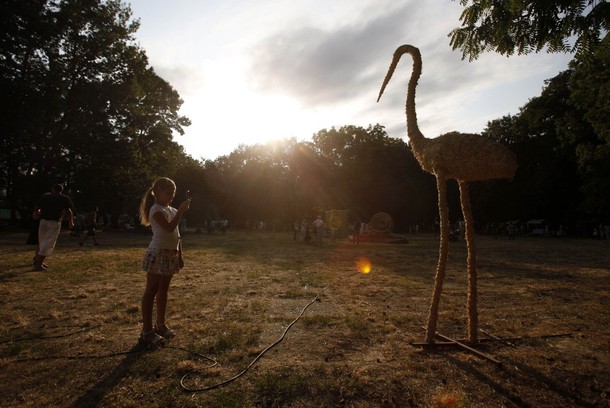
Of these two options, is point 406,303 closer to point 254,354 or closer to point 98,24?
point 254,354

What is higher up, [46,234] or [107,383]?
[46,234]

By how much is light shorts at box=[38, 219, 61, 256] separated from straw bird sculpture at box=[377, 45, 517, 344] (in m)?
10.0

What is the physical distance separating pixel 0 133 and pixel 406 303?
31433 millimetres

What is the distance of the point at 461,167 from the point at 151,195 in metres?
4.06

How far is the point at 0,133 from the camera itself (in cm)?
2736

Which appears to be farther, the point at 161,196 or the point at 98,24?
the point at 98,24

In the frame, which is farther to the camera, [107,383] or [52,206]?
[52,206]

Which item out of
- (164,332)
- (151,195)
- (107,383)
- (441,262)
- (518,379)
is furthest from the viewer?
(151,195)

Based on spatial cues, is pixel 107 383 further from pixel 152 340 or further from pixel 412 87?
pixel 412 87

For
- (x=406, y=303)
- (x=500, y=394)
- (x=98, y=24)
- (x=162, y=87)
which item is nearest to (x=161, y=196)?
(x=500, y=394)

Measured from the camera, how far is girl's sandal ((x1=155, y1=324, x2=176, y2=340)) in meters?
5.20

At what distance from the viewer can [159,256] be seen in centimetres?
494

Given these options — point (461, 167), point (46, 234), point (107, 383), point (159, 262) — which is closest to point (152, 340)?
point (159, 262)

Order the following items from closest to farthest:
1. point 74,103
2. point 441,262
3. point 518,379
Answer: point 518,379 → point 441,262 → point 74,103
